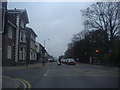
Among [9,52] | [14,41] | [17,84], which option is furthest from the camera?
[14,41]

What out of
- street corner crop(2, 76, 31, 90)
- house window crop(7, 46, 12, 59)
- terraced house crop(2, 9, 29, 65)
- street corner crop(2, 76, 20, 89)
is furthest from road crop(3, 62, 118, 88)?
house window crop(7, 46, 12, 59)

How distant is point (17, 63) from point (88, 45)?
36.7 m

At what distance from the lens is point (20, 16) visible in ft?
142

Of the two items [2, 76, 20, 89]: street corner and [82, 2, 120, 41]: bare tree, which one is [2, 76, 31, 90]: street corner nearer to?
[2, 76, 20, 89]: street corner

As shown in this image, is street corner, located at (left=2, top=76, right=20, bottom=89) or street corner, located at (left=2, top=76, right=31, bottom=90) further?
street corner, located at (left=2, top=76, right=20, bottom=89)

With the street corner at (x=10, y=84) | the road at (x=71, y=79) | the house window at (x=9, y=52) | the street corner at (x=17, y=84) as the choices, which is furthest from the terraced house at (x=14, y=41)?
the street corner at (x=17, y=84)

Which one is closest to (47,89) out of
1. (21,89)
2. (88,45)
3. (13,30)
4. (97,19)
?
(21,89)

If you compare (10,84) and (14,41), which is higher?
(14,41)

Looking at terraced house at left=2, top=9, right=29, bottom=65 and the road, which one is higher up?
terraced house at left=2, top=9, right=29, bottom=65

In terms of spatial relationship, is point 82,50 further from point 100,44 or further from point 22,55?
point 22,55

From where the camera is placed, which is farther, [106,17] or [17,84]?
[106,17]

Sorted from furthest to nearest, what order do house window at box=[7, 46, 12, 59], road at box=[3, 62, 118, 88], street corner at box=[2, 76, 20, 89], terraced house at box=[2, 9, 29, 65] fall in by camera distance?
1. house window at box=[7, 46, 12, 59]
2. terraced house at box=[2, 9, 29, 65]
3. road at box=[3, 62, 118, 88]
4. street corner at box=[2, 76, 20, 89]

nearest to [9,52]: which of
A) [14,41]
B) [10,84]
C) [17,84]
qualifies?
[14,41]

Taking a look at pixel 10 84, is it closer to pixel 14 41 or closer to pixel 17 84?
pixel 17 84
